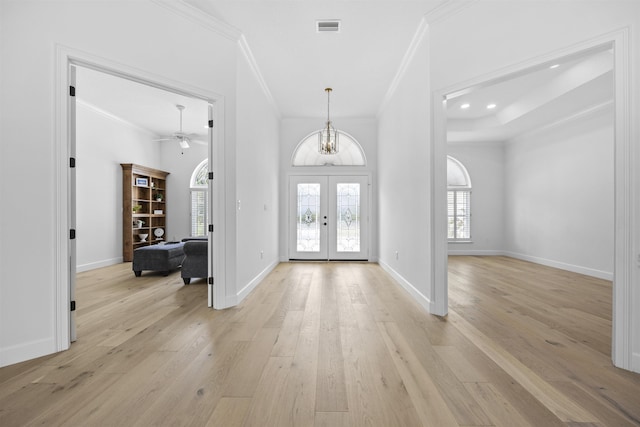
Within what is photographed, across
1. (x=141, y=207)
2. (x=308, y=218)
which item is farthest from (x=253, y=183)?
(x=141, y=207)

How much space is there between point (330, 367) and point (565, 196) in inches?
248

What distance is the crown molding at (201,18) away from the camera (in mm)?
2865

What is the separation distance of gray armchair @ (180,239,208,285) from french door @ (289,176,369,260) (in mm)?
2447

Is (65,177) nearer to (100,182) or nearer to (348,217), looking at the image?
(100,182)

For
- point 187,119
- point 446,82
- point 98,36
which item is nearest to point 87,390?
point 98,36

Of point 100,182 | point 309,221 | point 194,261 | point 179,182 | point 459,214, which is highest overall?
point 179,182

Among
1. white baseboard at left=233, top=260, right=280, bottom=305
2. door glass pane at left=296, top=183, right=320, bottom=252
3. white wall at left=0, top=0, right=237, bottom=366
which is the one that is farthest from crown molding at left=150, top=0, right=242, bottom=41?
door glass pane at left=296, top=183, right=320, bottom=252

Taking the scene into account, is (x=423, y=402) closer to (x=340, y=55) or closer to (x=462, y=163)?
(x=340, y=55)

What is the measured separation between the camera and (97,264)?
5.99 meters

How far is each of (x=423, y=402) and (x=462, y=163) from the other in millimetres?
7400

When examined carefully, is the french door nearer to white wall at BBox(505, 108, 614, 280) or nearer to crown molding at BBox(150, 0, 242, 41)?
crown molding at BBox(150, 0, 242, 41)

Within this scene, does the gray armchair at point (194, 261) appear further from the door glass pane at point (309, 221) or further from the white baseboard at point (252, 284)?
the door glass pane at point (309, 221)

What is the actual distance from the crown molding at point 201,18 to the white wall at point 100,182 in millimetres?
3976

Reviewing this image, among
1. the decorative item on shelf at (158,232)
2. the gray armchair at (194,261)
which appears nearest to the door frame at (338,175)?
the gray armchair at (194,261)
